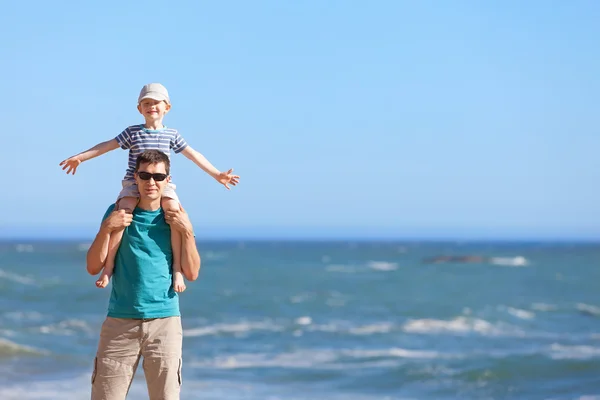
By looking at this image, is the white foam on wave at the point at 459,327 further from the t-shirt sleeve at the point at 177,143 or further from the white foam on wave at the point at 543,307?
the t-shirt sleeve at the point at 177,143

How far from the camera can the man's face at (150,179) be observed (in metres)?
4.54

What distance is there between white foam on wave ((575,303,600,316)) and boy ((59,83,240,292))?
23858 millimetres

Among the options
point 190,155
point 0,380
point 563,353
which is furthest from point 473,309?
point 190,155

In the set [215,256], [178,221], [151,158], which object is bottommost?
[215,256]

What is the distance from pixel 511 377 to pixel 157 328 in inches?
444

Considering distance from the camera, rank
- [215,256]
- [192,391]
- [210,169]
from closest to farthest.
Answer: [210,169], [192,391], [215,256]

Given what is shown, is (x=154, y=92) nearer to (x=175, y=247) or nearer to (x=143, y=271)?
(x=175, y=247)

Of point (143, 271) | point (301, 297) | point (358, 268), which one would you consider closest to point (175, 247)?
point (143, 271)

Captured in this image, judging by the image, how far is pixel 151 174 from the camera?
14.9 ft

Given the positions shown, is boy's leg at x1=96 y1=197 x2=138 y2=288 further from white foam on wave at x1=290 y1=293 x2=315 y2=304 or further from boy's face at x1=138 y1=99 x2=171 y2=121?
white foam on wave at x1=290 y1=293 x2=315 y2=304

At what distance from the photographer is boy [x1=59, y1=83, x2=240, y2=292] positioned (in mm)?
4621

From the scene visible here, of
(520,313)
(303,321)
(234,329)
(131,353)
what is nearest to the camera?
(131,353)

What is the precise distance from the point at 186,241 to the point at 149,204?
10.4 inches

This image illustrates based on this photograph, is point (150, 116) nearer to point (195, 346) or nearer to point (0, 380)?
point (0, 380)
